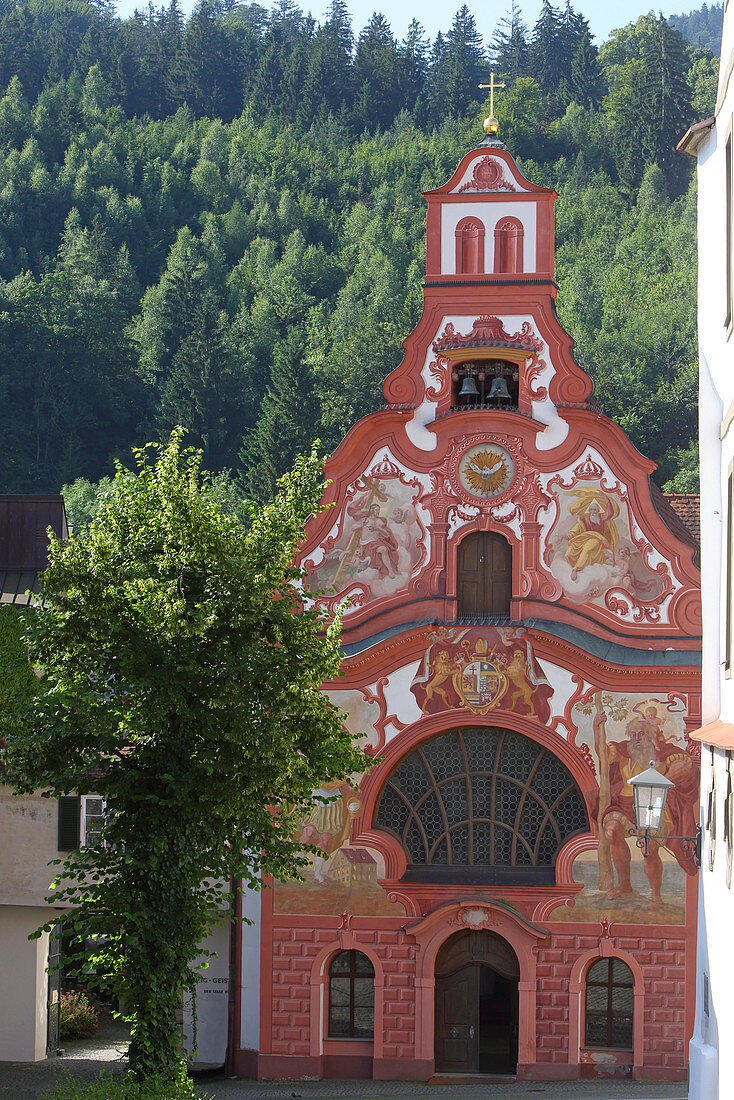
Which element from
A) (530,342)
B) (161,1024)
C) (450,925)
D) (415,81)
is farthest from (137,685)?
(415,81)

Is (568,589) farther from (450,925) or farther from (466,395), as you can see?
(450,925)

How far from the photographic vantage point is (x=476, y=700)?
23.8m

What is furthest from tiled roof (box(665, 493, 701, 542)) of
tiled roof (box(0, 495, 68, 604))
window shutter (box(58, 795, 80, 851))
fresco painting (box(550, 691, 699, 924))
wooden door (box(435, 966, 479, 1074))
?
tiled roof (box(0, 495, 68, 604))

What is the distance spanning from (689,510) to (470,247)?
6364mm

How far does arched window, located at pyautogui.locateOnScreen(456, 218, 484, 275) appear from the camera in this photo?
2475 cm

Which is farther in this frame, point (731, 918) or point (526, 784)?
point (526, 784)

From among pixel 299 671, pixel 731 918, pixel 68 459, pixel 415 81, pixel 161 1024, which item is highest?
pixel 415 81

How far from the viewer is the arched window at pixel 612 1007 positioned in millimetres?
23266

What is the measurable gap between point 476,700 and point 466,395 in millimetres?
4947

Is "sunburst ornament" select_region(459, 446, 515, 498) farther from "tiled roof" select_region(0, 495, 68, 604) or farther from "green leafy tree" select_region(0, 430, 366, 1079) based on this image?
"tiled roof" select_region(0, 495, 68, 604)

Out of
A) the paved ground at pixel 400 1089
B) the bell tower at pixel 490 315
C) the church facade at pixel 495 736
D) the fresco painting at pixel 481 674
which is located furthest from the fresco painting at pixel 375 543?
the paved ground at pixel 400 1089

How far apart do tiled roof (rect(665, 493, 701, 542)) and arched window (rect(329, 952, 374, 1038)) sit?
30.2 ft

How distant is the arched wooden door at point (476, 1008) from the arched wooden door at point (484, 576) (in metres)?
5.06

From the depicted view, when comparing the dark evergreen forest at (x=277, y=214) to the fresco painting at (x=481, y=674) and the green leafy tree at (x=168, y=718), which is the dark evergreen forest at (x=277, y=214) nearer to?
the fresco painting at (x=481, y=674)
